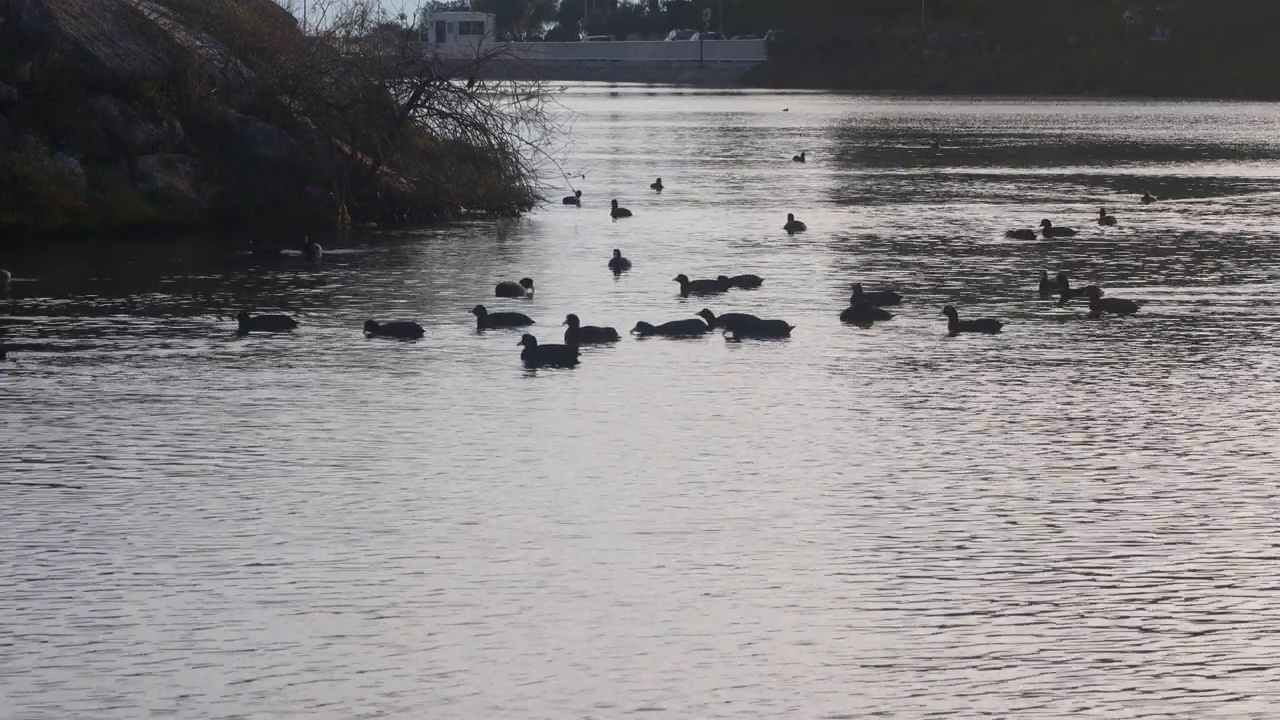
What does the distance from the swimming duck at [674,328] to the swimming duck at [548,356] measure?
2785 mm

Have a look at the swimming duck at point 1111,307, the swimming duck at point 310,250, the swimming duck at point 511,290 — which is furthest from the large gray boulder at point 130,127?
the swimming duck at point 1111,307

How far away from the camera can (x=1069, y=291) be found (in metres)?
34.7

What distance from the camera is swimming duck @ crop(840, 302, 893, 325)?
3200 cm

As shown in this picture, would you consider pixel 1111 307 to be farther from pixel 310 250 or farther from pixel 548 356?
pixel 310 250

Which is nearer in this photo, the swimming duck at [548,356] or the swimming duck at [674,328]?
the swimming duck at [548,356]

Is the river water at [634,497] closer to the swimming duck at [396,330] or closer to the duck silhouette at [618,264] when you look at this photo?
the duck silhouette at [618,264]

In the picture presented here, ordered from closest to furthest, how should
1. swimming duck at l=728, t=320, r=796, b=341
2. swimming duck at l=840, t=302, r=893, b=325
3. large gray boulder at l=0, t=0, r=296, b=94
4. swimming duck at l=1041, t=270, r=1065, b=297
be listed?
swimming duck at l=728, t=320, r=796, b=341
swimming duck at l=840, t=302, r=893, b=325
swimming duck at l=1041, t=270, r=1065, b=297
large gray boulder at l=0, t=0, r=296, b=94

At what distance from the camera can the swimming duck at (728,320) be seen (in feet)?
101

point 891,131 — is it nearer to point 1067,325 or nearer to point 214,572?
point 1067,325

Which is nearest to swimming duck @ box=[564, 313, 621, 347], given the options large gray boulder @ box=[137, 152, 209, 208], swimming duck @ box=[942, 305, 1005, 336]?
swimming duck @ box=[942, 305, 1005, 336]

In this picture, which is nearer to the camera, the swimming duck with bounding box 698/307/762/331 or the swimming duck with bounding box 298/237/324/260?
the swimming duck with bounding box 698/307/762/331

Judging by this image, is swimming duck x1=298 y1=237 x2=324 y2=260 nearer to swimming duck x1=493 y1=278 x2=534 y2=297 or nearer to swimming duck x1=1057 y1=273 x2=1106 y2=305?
swimming duck x1=493 y1=278 x2=534 y2=297

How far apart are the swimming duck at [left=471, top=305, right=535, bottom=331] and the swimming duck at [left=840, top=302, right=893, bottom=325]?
511cm

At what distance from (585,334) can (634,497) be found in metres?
9.86
